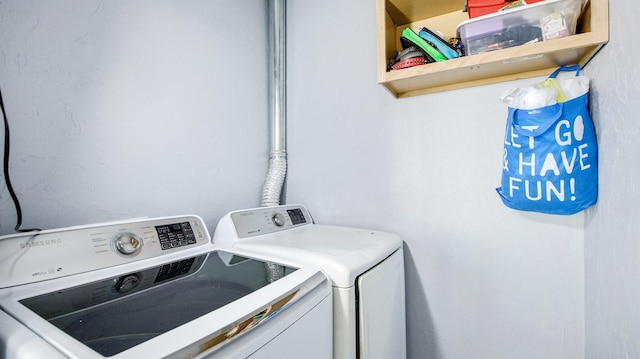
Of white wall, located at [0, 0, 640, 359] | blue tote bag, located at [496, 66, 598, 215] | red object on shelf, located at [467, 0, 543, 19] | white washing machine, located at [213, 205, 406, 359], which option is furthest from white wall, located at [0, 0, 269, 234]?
blue tote bag, located at [496, 66, 598, 215]

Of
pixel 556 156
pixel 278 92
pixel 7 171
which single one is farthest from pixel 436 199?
pixel 7 171

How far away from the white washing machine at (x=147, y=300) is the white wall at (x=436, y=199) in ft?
2.11

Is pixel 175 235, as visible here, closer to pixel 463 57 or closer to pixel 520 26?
pixel 463 57

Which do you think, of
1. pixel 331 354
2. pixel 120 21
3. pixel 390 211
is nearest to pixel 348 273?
pixel 331 354

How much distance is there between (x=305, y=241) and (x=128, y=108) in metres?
0.80

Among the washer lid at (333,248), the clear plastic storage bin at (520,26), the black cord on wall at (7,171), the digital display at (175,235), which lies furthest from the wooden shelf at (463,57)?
the black cord on wall at (7,171)

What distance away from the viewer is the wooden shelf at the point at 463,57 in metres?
0.76

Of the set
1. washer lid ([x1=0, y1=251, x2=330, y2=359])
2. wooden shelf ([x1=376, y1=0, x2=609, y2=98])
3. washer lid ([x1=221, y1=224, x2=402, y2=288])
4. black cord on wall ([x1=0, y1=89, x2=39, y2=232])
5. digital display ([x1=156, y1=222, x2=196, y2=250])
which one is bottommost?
washer lid ([x1=0, y1=251, x2=330, y2=359])

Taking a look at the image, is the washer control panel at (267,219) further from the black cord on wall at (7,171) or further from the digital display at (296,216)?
the black cord on wall at (7,171)

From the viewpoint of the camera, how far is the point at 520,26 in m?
0.86

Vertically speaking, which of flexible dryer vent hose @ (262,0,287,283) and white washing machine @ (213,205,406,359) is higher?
flexible dryer vent hose @ (262,0,287,283)

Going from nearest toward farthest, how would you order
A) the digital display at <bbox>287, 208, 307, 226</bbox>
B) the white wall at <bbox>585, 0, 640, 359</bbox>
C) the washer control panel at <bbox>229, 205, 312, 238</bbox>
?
the white wall at <bbox>585, 0, 640, 359</bbox>, the washer control panel at <bbox>229, 205, 312, 238</bbox>, the digital display at <bbox>287, 208, 307, 226</bbox>

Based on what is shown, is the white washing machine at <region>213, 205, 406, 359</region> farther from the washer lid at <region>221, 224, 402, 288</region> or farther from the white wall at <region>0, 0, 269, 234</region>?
the white wall at <region>0, 0, 269, 234</region>

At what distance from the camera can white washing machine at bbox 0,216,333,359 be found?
17.1 inches
